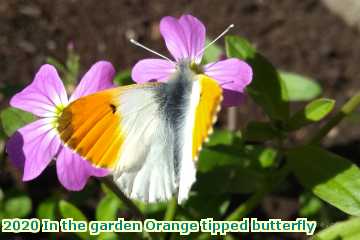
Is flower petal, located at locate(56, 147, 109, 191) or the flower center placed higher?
the flower center

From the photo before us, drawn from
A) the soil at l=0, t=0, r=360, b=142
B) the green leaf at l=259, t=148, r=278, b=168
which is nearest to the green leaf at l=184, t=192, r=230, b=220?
the green leaf at l=259, t=148, r=278, b=168

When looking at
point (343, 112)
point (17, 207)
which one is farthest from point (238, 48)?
point (17, 207)

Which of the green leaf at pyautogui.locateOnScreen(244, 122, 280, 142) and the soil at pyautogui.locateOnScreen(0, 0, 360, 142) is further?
the soil at pyautogui.locateOnScreen(0, 0, 360, 142)

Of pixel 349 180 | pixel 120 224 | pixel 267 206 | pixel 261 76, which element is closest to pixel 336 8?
pixel 267 206

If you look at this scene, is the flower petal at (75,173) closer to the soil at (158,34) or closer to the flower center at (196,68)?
the flower center at (196,68)

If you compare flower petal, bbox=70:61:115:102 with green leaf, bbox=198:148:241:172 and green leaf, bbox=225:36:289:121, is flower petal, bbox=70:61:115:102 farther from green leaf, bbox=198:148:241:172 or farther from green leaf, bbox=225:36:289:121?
green leaf, bbox=198:148:241:172

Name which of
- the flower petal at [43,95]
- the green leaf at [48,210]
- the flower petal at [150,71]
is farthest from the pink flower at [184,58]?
the green leaf at [48,210]
